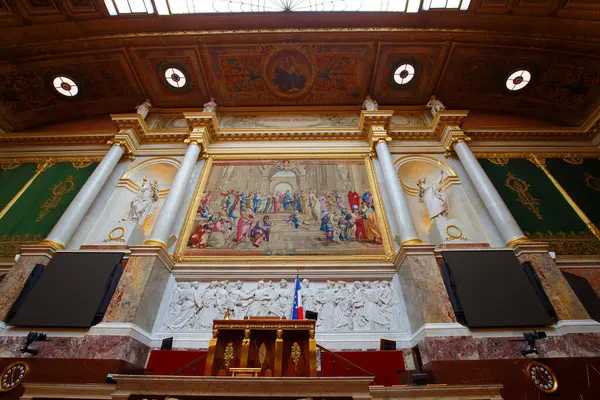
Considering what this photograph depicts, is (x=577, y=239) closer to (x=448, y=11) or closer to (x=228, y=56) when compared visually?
(x=448, y=11)

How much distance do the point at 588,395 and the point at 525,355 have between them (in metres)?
0.78

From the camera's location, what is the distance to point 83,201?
743 centimetres

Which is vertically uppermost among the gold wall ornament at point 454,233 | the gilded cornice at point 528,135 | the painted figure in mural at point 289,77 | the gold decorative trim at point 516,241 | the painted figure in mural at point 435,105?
the painted figure in mural at point 289,77

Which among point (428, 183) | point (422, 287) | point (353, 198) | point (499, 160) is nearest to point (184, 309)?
point (422, 287)

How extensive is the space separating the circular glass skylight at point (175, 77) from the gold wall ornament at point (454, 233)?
366 inches

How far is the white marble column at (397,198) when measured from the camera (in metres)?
6.55

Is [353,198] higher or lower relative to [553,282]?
higher

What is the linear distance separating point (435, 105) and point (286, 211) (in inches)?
245

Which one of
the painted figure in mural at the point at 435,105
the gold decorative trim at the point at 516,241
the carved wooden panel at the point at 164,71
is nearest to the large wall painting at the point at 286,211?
the gold decorative trim at the point at 516,241

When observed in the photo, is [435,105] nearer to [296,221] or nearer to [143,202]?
[296,221]

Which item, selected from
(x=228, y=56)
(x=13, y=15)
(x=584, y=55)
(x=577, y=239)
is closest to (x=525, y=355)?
(x=577, y=239)

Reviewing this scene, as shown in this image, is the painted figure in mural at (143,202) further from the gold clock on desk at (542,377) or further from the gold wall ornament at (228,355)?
the gold clock on desk at (542,377)

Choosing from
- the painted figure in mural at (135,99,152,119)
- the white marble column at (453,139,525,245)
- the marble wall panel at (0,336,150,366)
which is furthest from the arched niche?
the painted figure in mural at (135,99,152,119)

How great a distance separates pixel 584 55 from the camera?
29.4 ft
